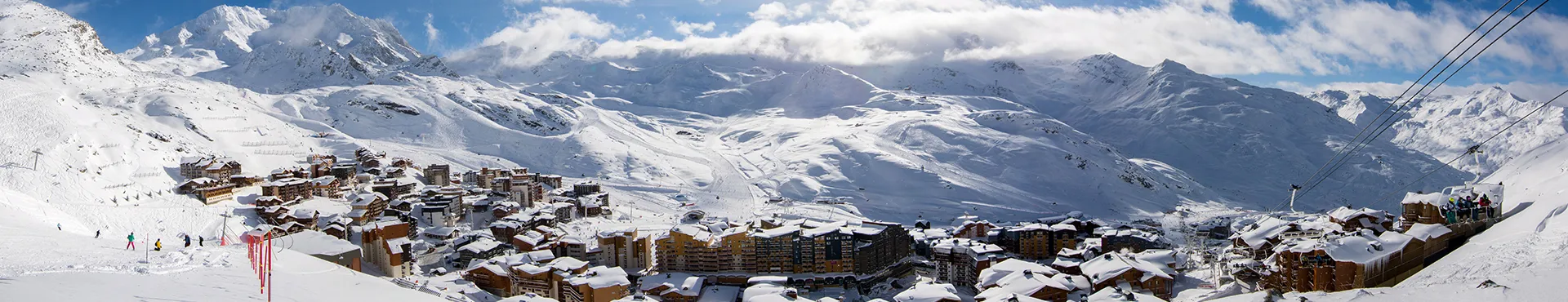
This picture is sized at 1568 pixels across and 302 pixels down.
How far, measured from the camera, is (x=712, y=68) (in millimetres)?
170625

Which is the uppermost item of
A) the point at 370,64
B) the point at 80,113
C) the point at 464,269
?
the point at 370,64

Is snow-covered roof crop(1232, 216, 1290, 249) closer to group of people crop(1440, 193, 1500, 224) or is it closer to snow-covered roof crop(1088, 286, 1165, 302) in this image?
snow-covered roof crop(1088, 286, 1165, 302)

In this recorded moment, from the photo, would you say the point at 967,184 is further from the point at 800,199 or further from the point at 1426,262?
the point at 1426,262

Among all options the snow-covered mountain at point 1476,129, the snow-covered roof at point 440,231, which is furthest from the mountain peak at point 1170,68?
the snow-covered roof at point 440,231

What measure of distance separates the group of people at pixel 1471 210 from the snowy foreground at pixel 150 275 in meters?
24.7

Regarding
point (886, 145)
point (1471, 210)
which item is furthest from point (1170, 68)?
point (1471, 210)

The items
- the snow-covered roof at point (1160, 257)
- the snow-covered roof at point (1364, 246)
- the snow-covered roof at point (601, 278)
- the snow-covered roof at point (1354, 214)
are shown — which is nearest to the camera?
the snow-covered roof at point (1364, 246)

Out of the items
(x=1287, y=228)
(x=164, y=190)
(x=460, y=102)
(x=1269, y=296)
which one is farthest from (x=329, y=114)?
(x=1269, y=296)

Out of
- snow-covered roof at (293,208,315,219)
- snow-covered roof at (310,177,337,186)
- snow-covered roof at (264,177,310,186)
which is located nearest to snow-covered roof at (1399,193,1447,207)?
snow-covered roof at (293,208,315,219)

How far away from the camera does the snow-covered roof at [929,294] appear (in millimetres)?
30438

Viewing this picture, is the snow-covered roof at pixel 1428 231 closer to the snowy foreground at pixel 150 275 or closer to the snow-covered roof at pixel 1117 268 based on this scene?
the snow-covered roof at pixel 1117 268

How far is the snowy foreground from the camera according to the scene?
43.2 feet

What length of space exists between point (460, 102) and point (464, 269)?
225 ft

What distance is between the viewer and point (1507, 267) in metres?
13.6
